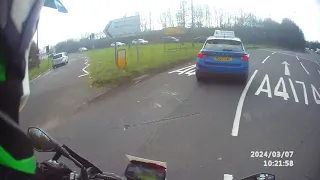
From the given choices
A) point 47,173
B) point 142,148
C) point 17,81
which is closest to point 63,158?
point 47,173

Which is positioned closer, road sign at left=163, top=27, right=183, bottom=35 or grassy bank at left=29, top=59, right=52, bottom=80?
grassy bank at left=29, top=59, right=52, bottom=80

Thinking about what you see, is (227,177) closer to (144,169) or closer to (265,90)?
(144,169)

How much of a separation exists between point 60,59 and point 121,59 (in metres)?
0.31

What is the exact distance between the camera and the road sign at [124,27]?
5.23 ft

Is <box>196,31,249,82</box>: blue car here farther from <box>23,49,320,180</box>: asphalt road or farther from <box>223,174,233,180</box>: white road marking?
<box>223,174,233,180</box>: white road marking

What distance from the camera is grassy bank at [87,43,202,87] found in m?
1.65

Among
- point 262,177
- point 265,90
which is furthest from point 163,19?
point 262,177

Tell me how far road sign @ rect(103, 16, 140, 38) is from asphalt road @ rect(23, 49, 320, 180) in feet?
0.88

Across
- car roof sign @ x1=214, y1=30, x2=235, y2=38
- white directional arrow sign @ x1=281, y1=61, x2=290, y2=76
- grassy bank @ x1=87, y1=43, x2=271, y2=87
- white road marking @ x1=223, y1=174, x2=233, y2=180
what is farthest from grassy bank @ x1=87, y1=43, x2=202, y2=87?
white road marking @ x1=223, y1=174, x2=233, y2=180

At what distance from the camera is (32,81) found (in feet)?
4.77

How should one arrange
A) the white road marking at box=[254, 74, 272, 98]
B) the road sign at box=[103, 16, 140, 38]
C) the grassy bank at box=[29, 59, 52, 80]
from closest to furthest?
the grassy bank at box=[29, 59, 52, 80]
the road sign at box=[103, 16, 140, 38]
the white road marking at box=[254, 74, 272, 98]

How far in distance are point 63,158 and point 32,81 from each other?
0.42m

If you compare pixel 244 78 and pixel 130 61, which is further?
pixel 244 78

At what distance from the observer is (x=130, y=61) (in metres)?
1.66
